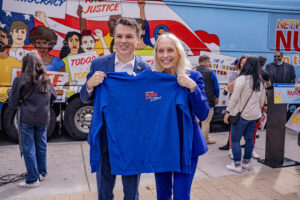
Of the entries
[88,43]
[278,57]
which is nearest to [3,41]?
[88,43]

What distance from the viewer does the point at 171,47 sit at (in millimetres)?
2373

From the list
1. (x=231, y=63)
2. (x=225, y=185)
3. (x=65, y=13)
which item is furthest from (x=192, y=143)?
(x=231, y=63)

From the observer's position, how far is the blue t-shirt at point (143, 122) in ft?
7.55

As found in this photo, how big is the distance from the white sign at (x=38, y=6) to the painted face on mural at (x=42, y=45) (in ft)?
1.91

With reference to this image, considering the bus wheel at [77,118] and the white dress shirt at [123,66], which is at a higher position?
the white dress shirt at [123,66]

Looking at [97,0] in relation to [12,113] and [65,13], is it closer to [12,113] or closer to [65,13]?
[65,13]

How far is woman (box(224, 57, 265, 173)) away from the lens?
14.4 ft

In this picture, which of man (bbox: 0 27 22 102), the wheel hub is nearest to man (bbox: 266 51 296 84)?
the wheel hub

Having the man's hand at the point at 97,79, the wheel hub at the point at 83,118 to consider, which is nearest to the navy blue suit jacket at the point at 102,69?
the man's hand at the point at 97,79

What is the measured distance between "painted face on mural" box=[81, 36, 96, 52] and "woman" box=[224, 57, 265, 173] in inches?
135

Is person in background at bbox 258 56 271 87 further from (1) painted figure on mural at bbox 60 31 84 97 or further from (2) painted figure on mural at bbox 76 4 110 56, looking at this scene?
(1) painted figure on mural at bbox 60 31 84 97

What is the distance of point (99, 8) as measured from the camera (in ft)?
20.6

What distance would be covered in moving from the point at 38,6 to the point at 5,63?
4.63 feet

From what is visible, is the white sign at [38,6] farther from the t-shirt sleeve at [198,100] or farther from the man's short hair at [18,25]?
the t-shirt sleeve at [198,100]
